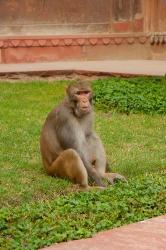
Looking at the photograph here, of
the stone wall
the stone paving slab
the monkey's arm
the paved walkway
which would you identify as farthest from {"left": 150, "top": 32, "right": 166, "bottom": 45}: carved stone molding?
the stone paving slab

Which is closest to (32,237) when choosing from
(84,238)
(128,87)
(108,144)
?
(84,238)

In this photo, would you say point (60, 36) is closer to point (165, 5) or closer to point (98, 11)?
point (98, 11)

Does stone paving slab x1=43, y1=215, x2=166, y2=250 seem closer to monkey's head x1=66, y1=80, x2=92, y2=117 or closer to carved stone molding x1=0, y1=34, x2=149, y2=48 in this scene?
monkey's head x1=66, y1=80, x2=92, y2=117

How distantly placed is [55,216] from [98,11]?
15209 millimetres

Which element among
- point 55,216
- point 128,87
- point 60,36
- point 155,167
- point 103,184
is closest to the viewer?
point 55,216

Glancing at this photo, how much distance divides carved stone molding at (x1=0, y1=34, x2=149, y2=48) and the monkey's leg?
11.6 metres

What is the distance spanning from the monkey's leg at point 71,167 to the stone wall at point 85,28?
11.8m

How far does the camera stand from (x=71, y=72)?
1675 cm

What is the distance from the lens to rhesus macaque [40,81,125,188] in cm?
781

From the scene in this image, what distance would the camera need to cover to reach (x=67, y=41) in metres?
19.7

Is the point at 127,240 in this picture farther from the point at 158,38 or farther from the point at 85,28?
the point at 85,28

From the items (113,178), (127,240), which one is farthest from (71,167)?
(127,240)

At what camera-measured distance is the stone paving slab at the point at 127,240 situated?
17.4ft

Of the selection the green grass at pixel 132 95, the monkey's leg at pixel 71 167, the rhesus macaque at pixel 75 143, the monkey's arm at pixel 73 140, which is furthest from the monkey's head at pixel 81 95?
the green grass at pixel 132 95
